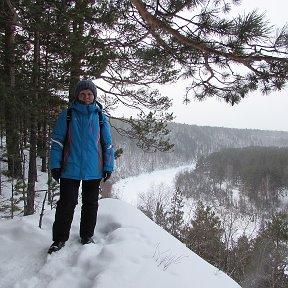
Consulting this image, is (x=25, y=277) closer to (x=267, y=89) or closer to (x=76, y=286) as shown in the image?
(x=76, y=286)

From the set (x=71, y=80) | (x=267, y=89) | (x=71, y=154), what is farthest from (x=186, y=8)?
(x=71, y=80)

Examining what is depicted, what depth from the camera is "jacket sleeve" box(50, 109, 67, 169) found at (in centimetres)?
267

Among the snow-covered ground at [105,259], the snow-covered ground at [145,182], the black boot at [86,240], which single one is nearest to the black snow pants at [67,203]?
the black boot at [86,240]

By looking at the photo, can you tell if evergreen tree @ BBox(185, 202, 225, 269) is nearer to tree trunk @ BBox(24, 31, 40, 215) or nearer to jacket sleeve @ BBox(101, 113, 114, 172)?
tree trunk @ BBox(24, 31, 40, 215)

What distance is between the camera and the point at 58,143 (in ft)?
8.91

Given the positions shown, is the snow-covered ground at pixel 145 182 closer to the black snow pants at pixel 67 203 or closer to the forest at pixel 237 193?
the forest at pixel 237 193

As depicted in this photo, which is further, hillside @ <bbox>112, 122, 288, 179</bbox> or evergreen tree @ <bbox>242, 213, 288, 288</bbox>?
hillside @ <bbox>112, 122, 288, 179</bbox>

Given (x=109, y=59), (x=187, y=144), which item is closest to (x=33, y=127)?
(x=109, y=59)

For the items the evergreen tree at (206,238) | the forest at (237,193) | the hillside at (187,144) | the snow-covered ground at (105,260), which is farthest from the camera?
the hillside at (187,144)

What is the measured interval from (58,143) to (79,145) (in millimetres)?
185

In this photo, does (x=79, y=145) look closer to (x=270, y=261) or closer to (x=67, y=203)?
(x=67, y=203)

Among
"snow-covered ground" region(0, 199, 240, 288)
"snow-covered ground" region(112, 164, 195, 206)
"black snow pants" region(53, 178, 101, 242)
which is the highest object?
"black snow pants" region(53, 178, 101, 242)

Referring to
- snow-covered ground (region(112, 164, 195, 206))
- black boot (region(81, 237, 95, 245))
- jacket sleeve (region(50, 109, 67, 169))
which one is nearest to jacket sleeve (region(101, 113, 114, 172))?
jacket sleeve (region(50, 109, 67, 169))

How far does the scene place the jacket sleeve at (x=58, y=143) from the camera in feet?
8.77
